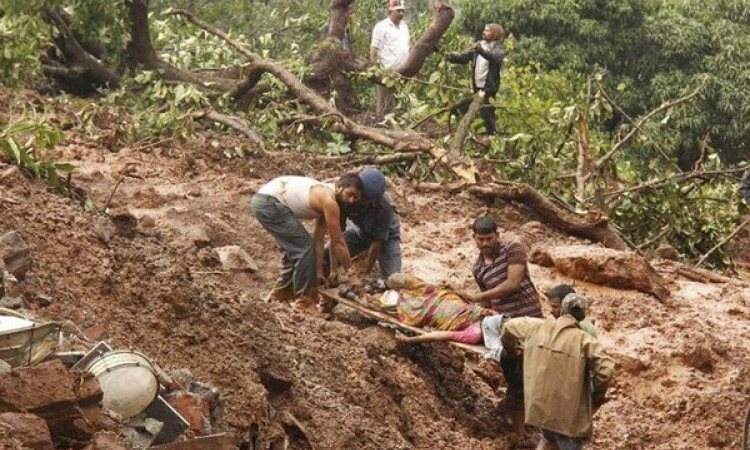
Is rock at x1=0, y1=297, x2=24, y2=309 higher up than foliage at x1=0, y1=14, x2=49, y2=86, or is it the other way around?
rock at x1=0, y1=297, x2=24, y2=309

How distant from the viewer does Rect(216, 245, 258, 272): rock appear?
10.2 metres

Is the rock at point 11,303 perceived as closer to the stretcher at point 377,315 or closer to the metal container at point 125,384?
the metal container at point 125,384

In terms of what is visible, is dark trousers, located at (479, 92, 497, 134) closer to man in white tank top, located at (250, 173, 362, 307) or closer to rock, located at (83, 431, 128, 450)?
man in white tank top, located at (250, 173, 362, 307)

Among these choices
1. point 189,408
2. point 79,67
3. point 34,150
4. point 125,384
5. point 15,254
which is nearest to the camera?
point 125,384

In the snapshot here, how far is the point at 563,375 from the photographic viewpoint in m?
7.33

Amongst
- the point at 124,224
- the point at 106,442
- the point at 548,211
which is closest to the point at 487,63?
the point at 548,211

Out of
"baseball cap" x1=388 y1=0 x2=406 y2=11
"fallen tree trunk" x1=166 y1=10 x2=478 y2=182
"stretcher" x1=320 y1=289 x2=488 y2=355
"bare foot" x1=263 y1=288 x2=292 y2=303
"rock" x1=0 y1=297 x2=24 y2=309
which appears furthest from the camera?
"baseball cap" x1=388 y1=0 x2=406 y2=11

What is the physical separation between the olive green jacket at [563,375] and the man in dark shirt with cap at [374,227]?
198 cm

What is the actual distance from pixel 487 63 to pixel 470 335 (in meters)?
6.92

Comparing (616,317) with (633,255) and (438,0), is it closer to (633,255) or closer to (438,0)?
(633,255)

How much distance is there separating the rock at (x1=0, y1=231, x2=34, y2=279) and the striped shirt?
269cm

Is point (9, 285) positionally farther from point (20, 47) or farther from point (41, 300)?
point (20, 47)

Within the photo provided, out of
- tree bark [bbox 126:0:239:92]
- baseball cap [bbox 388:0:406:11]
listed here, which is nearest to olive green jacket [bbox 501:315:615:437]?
tree bark [bbox 126:0:239:92]

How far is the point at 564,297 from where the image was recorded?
7520 millimetres
